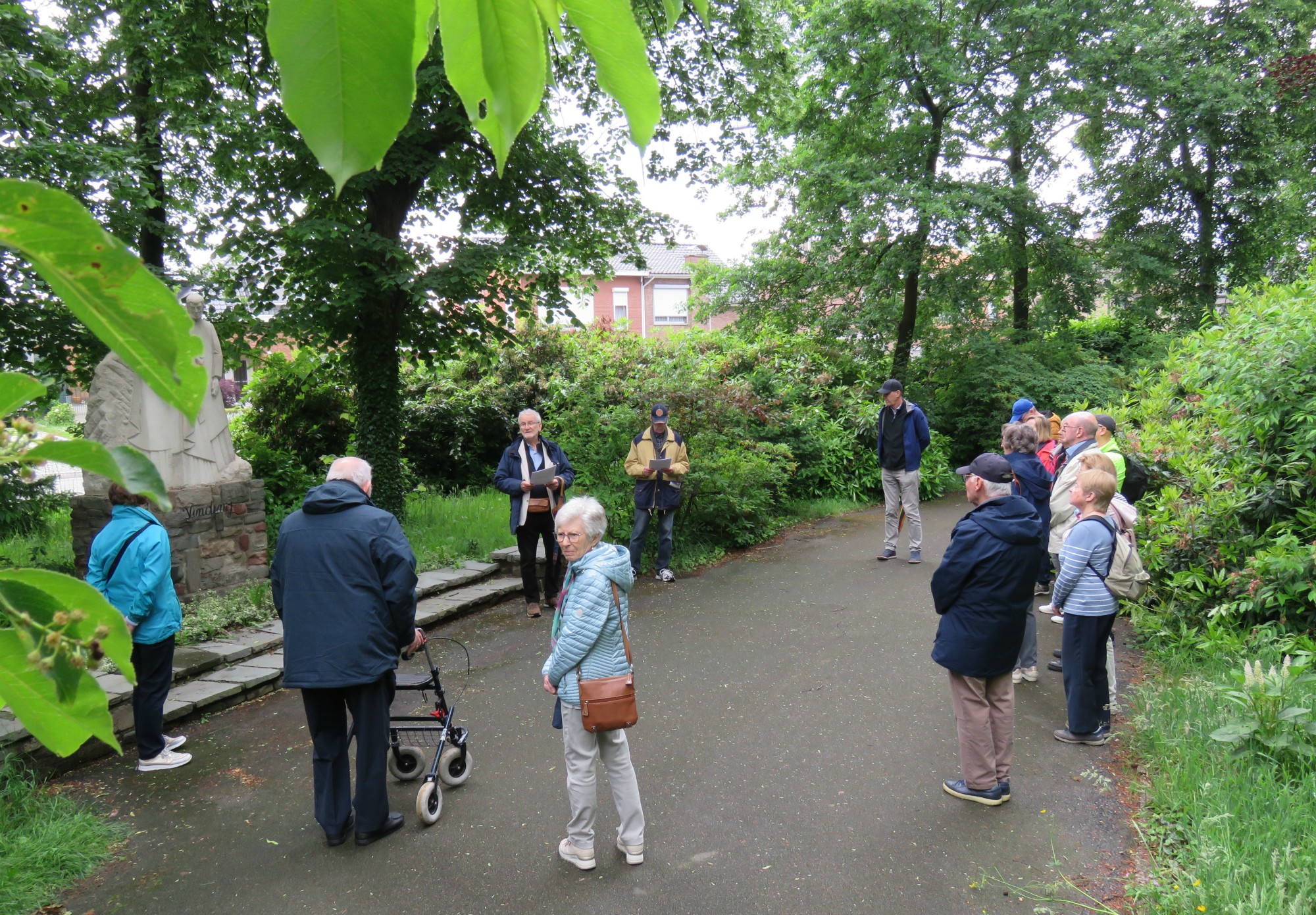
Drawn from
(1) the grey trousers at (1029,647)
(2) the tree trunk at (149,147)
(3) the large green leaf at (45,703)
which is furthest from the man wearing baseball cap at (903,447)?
(3) the large green leaf at (45,703)

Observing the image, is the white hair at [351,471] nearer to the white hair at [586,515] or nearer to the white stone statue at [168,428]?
the white hair at [586,515]

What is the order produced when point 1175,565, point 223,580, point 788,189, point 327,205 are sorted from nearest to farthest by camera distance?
point 1175,565 < point 223,580 < point 327,205 < point 788,189

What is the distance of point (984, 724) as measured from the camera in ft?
14.8

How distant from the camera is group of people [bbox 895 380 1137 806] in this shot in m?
4.40

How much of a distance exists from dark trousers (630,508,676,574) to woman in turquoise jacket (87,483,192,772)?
5209 millimetres

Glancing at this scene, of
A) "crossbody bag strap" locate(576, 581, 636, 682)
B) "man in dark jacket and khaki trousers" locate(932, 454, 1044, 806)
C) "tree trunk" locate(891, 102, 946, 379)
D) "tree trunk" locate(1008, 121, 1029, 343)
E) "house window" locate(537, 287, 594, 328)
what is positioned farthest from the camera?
"tree trunk" locate(891, 102, 946, 379)

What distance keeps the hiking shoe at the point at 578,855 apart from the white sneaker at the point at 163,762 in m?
2.72

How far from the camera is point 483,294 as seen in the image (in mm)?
11172

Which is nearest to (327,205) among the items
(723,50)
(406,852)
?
(723,50)

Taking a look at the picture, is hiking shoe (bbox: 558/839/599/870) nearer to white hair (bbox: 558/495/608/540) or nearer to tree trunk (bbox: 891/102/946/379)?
white hair (bbox: 558/495/608/540)

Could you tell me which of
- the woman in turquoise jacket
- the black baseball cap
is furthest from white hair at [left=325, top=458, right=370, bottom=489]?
the black baseball cap

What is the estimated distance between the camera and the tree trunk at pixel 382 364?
10797 mm

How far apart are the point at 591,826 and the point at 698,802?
0.79 metres

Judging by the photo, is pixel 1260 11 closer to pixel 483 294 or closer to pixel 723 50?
pixel 723 50
